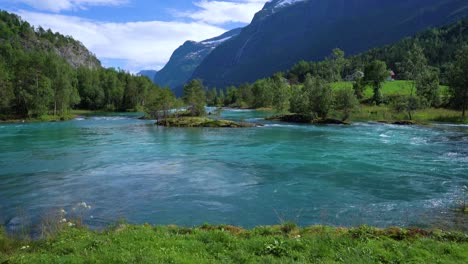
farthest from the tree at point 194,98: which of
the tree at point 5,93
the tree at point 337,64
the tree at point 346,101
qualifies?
the tree at point 337,64

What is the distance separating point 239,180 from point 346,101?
6612 centimetres

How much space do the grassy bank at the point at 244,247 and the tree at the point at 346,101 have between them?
7744 centimetres

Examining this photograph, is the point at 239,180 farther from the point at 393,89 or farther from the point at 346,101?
the point at 393,89

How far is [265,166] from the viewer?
38844mm

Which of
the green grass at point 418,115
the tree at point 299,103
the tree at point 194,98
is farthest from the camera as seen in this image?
the tree at point 194,98

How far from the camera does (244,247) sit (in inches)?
581

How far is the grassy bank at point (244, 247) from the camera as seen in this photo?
13281 millimetres

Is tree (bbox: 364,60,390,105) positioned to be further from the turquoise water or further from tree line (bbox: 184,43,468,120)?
the turquoise water

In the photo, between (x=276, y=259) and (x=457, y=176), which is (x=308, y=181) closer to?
(x=457, y=176)

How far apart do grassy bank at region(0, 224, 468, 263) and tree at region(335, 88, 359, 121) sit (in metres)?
77.4

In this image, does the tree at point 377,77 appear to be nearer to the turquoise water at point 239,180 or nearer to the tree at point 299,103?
the tree at point 299,103

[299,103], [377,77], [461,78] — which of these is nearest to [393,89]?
[377,77]

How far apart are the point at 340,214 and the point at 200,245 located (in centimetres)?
1132

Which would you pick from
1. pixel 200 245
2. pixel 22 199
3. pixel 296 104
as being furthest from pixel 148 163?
pixel 296 104
